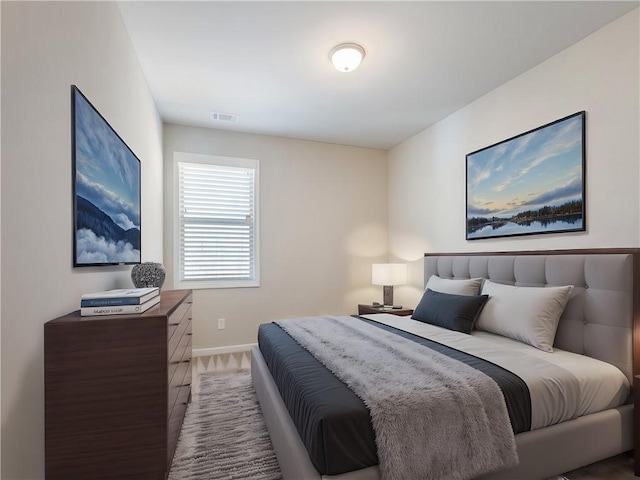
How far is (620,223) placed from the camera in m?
2.05

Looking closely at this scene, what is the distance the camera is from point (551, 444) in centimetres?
159

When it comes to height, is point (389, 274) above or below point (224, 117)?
below

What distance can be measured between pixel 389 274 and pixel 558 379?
7.59 feet

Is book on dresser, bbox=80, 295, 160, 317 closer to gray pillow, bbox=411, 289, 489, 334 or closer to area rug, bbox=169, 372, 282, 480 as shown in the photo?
area rug, bbox=169, 372, 282, 480

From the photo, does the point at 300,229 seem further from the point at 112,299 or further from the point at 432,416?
the point at 432,416

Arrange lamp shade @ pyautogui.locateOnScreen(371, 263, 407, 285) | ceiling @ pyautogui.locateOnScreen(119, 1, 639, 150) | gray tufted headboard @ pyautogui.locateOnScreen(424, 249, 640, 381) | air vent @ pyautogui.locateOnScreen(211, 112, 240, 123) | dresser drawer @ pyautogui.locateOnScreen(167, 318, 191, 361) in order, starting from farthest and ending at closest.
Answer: lamp shade @ pyautogui.locateOnScreen(371, 263, 407, 285) < air vent @ pyautogui.locateOnScreen(211, 112, 240, 123) < ceiling @ pyautogui.locateOnScreen(119, 1, 639, 150) < gray tufted headboard @ pyautogui.locateOnScreen(424, 249, 640, 381) < dresser drawer @ pyautogui.locateOnScreen(167, 318, 191, 361)

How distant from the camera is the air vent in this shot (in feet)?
11.4

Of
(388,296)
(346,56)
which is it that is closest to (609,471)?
(388,296)

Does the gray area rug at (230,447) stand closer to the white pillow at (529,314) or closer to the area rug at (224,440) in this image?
the area rug at (224,440)

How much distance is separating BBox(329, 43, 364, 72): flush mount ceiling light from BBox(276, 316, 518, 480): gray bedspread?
80.8 inches

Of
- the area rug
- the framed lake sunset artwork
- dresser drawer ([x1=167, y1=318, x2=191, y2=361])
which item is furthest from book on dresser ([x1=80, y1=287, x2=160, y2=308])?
the framed lake sunset artwork

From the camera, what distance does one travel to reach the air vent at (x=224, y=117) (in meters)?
3.48

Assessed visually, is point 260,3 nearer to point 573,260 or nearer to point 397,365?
point 397,365

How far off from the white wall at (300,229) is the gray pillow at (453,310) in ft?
5.71
